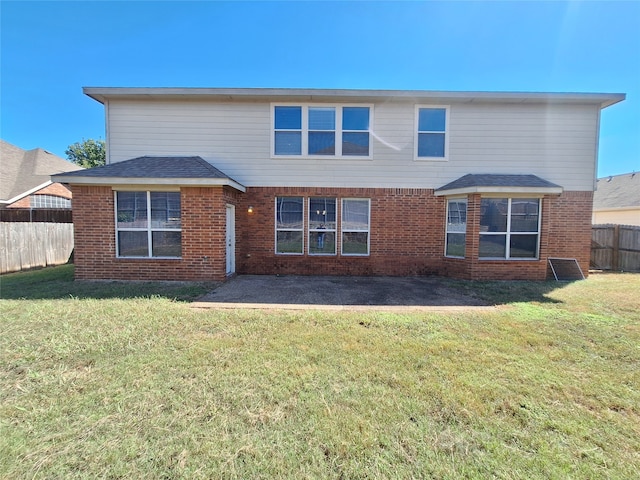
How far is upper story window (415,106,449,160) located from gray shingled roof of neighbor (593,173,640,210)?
619 inches

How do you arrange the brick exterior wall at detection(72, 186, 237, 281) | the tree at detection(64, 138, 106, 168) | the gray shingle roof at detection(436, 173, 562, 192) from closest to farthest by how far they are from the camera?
the brick exterior wall at detection(72, 186, 237, 281)
the gray shingle roof at detection(436, 173, 562, 192)
the tree at detection(64, 138, 106, 168)

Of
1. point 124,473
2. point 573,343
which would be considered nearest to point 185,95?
point 124,473

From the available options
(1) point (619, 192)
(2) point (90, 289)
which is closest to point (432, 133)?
(2) point (90, 289)

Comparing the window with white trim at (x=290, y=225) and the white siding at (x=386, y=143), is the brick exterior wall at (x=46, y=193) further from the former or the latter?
the window with white trim at (x=290, y=225)

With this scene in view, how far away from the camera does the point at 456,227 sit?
9141 millimetres

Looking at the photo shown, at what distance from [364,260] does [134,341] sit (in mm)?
6849

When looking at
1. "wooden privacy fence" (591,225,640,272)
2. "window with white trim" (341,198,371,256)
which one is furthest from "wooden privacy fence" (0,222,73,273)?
"wooden privacy fence" (591,225,640,272)

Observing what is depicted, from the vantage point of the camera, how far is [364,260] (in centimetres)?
943

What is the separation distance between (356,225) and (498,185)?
4.30 meters

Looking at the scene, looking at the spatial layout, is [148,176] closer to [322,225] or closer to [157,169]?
[157,169]

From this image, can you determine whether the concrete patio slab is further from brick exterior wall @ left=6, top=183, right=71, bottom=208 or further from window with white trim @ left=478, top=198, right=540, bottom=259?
brick exterior wall @ left=6, top=183, right=71, bottom=208

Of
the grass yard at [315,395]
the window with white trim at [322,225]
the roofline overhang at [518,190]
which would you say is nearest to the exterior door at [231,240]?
the window with white trim at [322,225]

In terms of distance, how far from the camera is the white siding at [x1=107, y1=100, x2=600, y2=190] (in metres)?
9.19

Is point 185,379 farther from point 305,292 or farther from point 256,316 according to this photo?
point 305,292
